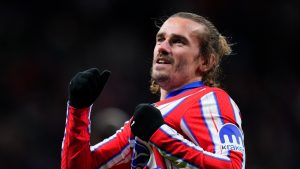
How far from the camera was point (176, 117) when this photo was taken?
284 cm

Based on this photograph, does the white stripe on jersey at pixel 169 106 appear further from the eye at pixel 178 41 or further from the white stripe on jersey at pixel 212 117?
the eye at pixel 178 41

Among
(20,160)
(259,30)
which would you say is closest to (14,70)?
(20,160)

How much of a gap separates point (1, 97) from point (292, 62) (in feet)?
11.9

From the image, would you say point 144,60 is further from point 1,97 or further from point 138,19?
point 1,97

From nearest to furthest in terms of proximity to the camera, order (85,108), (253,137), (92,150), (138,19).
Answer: (85,108)
(92,150)
(253,137)
(138,19)

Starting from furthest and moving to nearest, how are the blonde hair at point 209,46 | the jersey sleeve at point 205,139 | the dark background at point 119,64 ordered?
the dark background at point 119,64 → the blonde hair at point 209,46 → the jersey sleeve at point 205,139

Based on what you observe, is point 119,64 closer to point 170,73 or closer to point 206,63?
point 206,63

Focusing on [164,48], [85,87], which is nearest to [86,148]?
[85,87]

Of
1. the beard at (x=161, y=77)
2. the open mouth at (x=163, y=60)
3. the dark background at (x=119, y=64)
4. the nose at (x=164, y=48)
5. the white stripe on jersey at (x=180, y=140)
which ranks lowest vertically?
the dark background at (x=119, y=64)

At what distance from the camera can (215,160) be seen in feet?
8.53

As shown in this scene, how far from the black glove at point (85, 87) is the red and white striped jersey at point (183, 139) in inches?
2.4

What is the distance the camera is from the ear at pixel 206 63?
128 inches

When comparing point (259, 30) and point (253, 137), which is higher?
point (259, 30)

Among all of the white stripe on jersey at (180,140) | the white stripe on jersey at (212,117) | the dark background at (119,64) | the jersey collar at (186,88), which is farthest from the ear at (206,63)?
the dark background at (119,64)
